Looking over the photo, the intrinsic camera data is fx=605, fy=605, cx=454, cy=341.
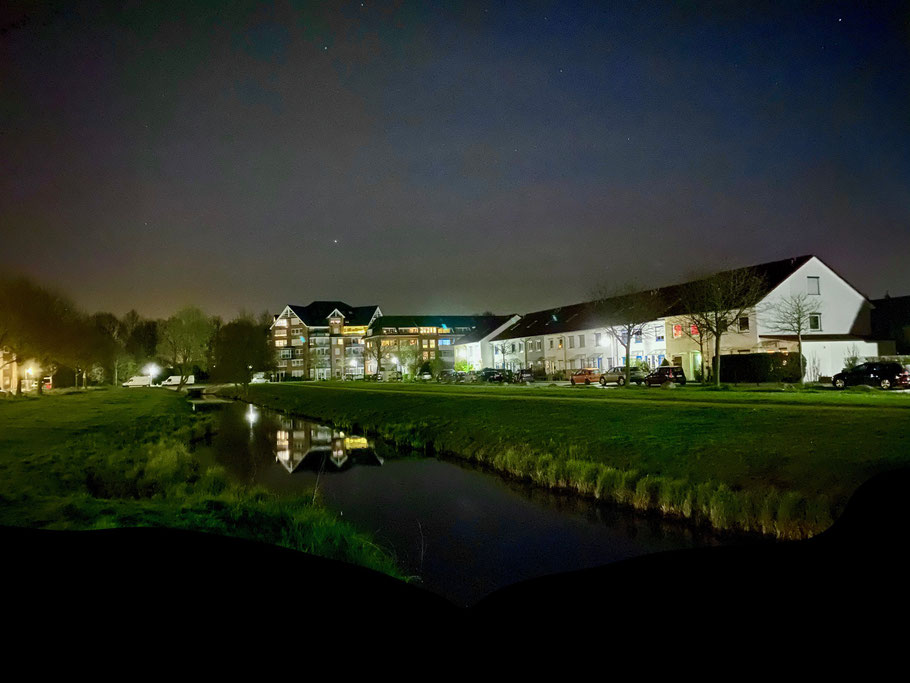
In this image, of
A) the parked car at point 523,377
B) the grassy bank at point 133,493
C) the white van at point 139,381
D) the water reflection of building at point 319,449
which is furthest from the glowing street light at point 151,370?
the grassy bank at point 133,493

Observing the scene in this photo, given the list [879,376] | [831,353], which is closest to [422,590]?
[879,376]

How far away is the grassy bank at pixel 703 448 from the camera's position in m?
12.1

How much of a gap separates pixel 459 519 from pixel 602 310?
3679cm

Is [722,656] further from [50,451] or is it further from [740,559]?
[50,451]

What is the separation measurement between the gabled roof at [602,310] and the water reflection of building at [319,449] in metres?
24.7

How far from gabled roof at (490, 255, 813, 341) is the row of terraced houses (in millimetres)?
141

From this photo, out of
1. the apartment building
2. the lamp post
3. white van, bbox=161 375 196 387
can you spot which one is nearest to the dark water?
white van, bbox=161 375 196 387

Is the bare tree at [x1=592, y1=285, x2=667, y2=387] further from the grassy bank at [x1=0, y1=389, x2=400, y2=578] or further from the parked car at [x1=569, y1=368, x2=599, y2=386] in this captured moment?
the grassy bank at [x1=0, y1=389, x2=400, y2=578]

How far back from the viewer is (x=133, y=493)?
46.1ft

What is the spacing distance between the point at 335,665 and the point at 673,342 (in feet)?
171

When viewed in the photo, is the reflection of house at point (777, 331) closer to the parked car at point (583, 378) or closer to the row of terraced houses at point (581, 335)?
the row of terraced houses at point (581, 335)

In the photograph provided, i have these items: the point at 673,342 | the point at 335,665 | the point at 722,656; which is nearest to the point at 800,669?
the point at 722,656

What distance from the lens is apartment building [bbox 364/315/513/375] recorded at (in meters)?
108

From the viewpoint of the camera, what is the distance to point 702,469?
1484 cm
